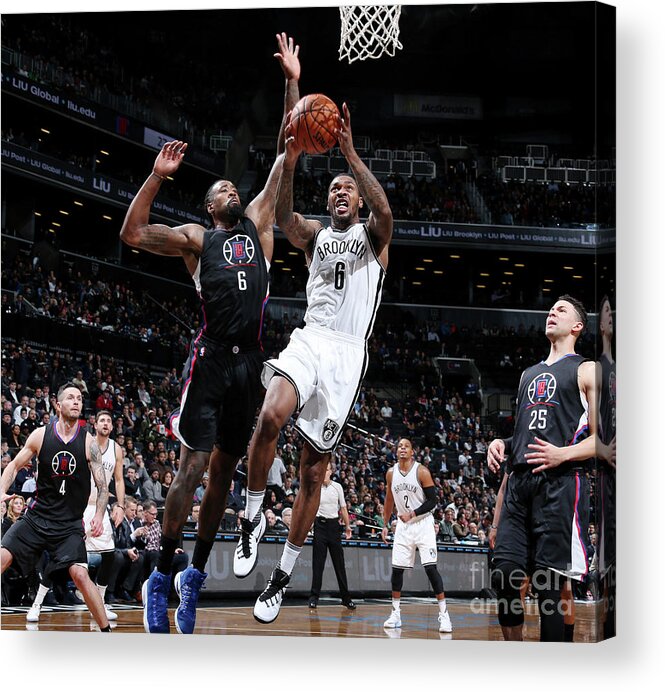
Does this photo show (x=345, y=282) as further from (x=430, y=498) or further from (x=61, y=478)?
(x=61, y=478)

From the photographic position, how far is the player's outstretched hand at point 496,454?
24.3 ft

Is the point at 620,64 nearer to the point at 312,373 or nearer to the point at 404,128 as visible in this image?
the point at 404,128

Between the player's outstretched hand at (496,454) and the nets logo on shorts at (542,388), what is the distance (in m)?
0.35

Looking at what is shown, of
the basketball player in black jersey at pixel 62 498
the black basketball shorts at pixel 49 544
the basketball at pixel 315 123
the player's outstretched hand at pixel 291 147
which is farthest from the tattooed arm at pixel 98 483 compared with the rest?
the basketball at pixel 315 123

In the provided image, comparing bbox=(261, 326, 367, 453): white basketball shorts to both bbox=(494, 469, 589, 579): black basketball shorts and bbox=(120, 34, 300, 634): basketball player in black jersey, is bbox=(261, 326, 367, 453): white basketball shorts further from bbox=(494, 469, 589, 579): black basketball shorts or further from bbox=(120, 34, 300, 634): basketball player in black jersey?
bbox=(494, 469, 589, 579): black basketball shorts

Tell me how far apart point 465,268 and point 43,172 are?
309cm

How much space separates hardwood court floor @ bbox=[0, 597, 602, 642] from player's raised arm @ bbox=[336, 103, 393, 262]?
2.33 metres

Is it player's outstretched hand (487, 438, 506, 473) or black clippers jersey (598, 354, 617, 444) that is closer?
black clippers jersey (598, 354, 617, 444)

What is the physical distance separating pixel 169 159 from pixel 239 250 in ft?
2.60

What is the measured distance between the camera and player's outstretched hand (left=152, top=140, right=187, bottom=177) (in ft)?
25.6

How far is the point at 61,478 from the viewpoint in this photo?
791 centimetres

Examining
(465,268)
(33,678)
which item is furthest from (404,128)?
(33,678)

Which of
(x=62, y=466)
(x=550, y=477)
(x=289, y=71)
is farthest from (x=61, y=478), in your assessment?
(x=550, y=477)

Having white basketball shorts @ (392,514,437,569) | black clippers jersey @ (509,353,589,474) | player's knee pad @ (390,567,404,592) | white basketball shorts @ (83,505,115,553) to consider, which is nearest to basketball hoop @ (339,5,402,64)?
black clippers jersey @ (509,353,589,474)
